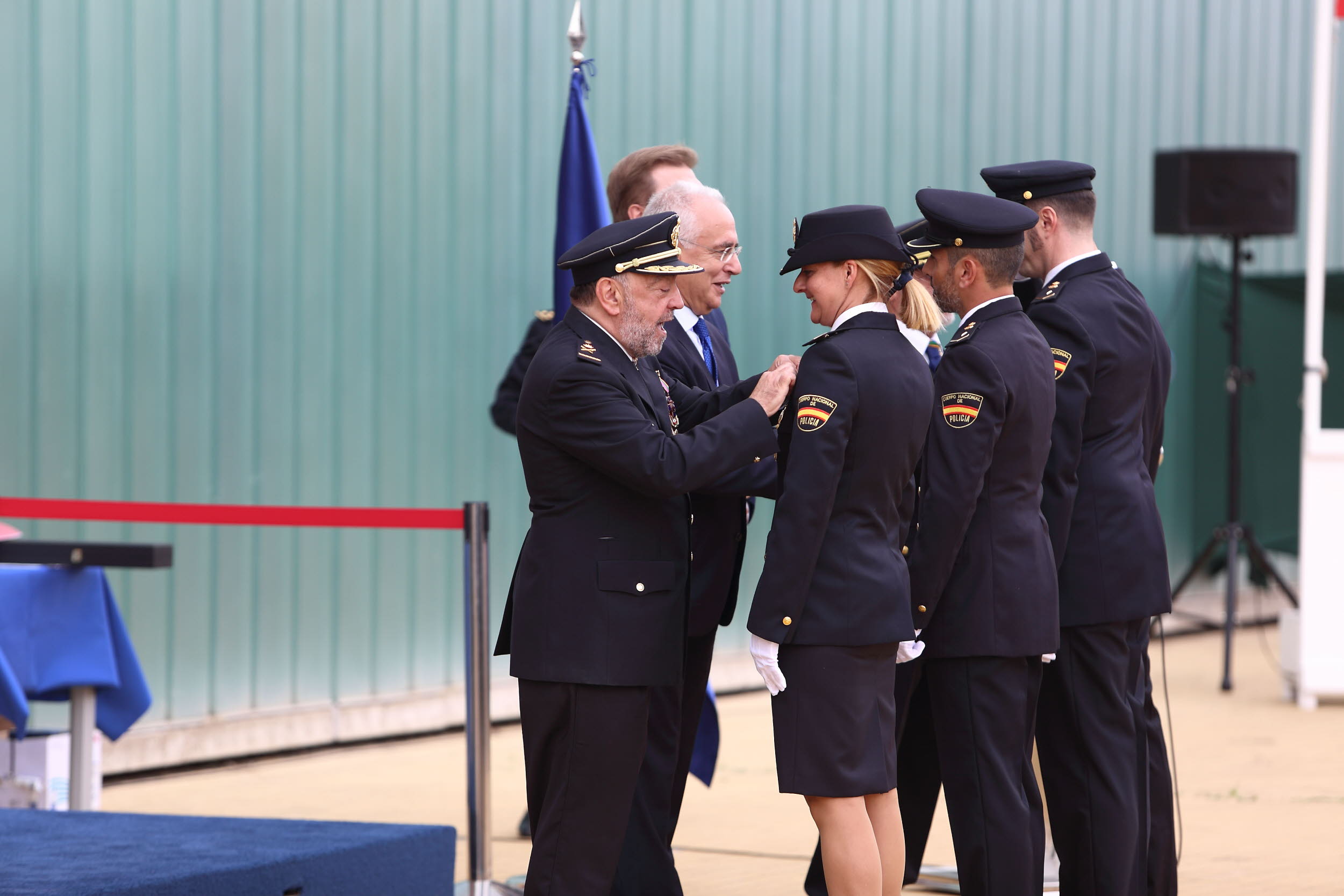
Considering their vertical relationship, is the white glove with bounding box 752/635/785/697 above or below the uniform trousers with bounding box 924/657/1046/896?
above

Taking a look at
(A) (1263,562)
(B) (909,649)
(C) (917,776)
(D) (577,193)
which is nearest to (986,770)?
(B) (909,649)

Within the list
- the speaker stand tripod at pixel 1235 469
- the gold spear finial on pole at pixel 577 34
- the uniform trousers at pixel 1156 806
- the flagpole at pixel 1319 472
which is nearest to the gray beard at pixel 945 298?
the uniform trousers at pixel 1156 806

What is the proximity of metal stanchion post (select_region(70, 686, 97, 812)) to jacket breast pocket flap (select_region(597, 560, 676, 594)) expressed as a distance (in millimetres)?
2053

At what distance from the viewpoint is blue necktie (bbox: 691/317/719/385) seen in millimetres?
4027

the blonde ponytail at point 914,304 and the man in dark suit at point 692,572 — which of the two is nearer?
the blonde ponytail at point 914,304

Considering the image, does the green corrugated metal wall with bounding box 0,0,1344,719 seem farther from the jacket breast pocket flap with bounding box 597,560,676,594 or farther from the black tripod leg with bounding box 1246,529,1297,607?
the jacket breast pocket flap with bounding box 597,560,676,594

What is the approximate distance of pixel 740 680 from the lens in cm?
807

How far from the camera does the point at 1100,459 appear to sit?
3676 millimetres

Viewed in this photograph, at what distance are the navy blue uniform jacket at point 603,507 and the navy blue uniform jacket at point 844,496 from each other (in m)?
0.15

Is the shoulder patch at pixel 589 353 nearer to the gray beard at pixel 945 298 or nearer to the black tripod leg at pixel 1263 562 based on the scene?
the gray beard at pixel 945 298

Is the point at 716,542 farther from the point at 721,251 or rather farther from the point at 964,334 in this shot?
the point at 964,334

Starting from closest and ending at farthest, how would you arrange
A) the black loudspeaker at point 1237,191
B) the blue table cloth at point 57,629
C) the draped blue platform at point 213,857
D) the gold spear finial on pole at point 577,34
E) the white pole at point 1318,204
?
the draped blue platform at point 213,857, the blue table cloth at point 57,629, the gold spear finial on pole at point 577,34, the white pole at point 1318,204, the black loudspeaker at point 1237,191

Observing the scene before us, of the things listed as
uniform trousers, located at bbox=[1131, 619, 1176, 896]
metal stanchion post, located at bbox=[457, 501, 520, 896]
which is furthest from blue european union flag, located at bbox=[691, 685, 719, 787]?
uniform trousers, located at bbox=[1131, 619, 1176, 896]

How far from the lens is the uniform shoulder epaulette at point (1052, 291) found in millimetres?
3709
